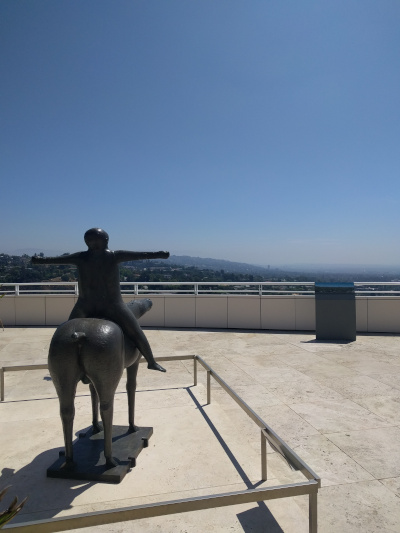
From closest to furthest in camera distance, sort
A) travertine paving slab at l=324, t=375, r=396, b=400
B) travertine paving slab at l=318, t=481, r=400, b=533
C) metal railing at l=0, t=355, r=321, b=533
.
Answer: metal railing at l=0, t=355, r=321, b=533, travertine paving slab at l=318, t=481, r=400, b=533, travertine paving slab at l=324, t=375, r=396, b=400

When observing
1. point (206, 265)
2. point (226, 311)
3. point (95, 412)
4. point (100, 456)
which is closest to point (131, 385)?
point (95, 412)

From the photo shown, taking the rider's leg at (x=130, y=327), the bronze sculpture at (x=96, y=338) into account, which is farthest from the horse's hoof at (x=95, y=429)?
the rider's leg at (x=130, y=327)

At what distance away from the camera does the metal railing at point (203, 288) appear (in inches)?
473

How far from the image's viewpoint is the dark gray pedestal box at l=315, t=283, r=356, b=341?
10570mm

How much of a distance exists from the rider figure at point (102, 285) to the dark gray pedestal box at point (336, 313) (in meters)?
7.80

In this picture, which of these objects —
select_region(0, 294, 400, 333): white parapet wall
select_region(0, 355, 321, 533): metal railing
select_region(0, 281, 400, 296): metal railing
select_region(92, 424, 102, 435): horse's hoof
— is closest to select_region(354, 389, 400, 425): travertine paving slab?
select_region(0, 355, 321, 533): metal railing

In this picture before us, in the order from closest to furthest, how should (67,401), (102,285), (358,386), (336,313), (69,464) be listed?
(67,401), (69,464), (102,285), (358,386), (336,313)

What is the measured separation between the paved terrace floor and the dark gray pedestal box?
1977mm

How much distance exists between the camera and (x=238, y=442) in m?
4.51

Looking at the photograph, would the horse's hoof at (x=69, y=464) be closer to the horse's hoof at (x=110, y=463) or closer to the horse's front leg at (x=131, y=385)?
the horse's hoof at (x=110, y=463)

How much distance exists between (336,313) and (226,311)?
3.46m

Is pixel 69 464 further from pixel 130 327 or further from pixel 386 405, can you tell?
pixel 386 405

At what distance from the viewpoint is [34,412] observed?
548 cm

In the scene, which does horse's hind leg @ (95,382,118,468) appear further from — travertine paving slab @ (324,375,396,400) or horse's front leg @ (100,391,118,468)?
travertine paving slab @ (324,375,396,400)
